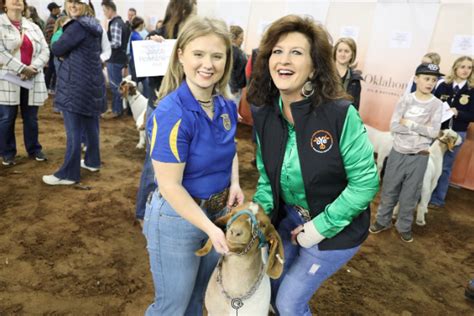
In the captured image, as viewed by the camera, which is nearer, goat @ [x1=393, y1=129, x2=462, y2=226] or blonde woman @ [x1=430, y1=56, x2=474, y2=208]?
goat @ [x1=393, y1=129, x2=462, y2=226]

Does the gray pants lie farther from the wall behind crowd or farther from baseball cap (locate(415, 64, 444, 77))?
the wall behind crowd

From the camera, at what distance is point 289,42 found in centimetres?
168

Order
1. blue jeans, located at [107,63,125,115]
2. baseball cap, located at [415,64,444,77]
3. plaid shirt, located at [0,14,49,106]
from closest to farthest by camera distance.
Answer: baseball cap, located at [415,64,444,77], plaid shirt, located at [0,14,49,106], blue jeans, located at [107,63,125,115]

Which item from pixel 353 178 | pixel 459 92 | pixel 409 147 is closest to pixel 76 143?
pixel 353 178

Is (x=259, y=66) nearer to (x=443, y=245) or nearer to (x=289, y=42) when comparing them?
(x=289, y=42)

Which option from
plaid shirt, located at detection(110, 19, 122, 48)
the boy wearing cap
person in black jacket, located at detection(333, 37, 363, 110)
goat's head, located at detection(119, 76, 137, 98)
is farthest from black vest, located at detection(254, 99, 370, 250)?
plaid shirt, located at detection(110, 19, 122, 48)

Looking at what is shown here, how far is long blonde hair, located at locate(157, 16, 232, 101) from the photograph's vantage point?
161 cm

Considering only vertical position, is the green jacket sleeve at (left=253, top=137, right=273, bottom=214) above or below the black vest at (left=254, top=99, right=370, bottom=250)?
below

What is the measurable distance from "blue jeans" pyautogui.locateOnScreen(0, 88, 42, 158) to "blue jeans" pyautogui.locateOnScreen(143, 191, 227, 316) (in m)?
3.88

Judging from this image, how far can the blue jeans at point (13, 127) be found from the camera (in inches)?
182

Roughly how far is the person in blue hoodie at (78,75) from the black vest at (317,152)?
2804mm

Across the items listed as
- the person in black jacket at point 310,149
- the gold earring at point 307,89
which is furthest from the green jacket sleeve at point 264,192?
the gold earring at point 307,89

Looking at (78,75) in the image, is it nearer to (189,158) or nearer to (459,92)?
(189,158)

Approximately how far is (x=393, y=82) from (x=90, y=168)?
16.6 feet
